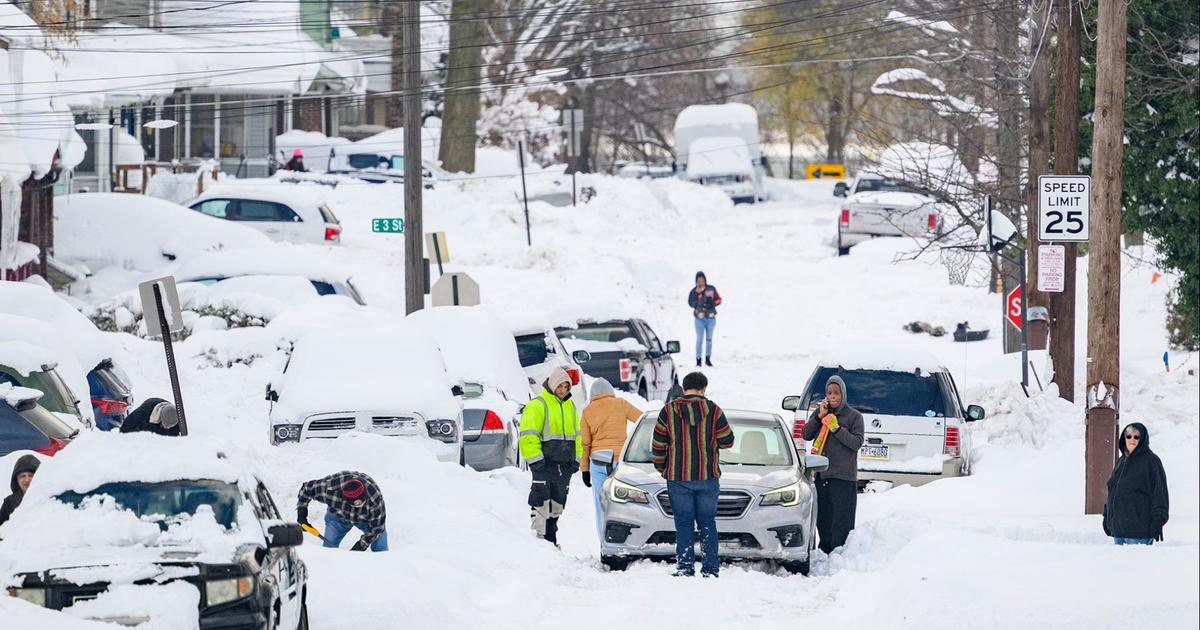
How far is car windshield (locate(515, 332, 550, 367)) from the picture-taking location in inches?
824

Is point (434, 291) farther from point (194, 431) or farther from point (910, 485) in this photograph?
point (910, 485)

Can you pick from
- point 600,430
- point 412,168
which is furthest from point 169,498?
point 412,168

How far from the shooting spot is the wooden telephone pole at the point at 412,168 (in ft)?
85.0

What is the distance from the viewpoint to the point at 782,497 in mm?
12578

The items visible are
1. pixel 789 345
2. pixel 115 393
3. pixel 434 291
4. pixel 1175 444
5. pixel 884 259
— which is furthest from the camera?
pixel 884 259

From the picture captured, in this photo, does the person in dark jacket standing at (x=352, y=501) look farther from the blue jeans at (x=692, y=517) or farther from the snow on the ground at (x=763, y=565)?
the blue jeans at (x=692, y=517)

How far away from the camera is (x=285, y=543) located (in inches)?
344

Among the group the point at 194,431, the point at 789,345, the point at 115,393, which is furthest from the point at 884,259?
the point at 115,393

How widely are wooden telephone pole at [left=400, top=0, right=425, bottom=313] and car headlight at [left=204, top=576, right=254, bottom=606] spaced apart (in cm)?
1769

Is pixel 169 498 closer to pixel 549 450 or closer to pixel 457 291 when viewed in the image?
pixel 549 450

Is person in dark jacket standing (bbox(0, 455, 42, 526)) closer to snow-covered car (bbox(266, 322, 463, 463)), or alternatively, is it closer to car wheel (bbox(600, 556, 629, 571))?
car wheel (bbox(600, 556, 629, 571))

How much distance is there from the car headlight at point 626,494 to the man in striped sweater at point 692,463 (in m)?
0.62

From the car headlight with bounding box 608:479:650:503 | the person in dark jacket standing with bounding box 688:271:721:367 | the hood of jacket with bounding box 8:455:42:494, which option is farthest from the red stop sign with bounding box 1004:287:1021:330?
the hood of jacket with bounding box 8:455:42:494

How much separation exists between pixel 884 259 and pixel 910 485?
2586cm
